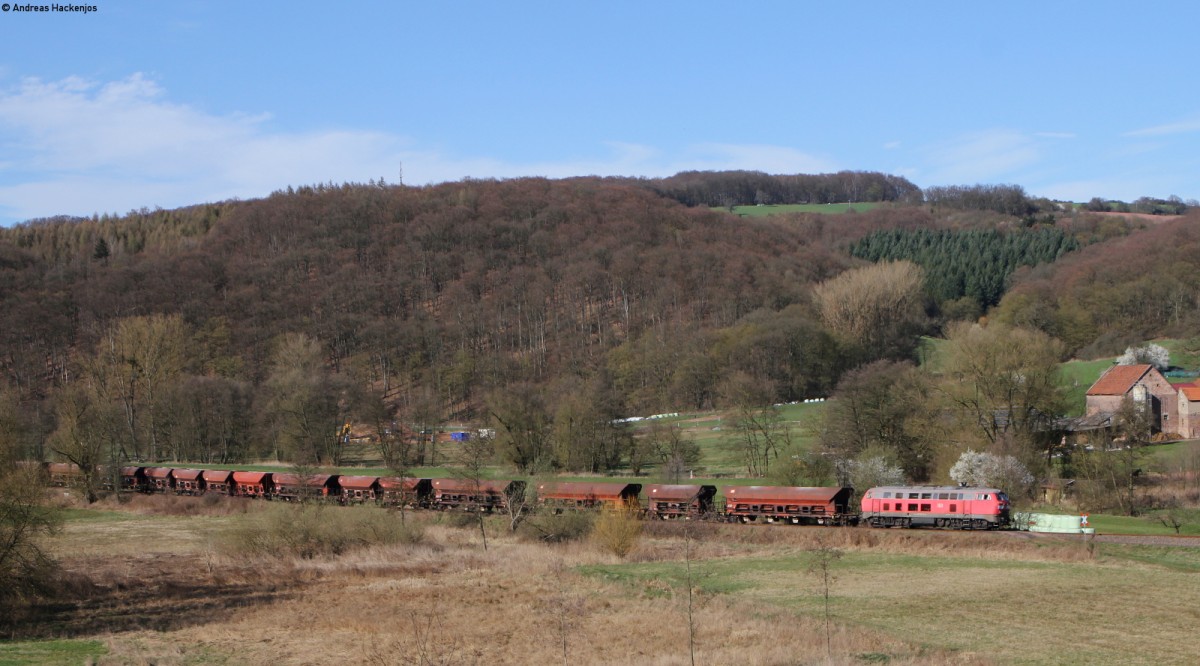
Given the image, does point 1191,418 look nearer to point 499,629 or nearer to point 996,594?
point 996,594

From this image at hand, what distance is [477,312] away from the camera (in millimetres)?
149125

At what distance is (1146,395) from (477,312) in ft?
304

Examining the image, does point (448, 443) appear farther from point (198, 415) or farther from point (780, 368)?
point (780, 368)

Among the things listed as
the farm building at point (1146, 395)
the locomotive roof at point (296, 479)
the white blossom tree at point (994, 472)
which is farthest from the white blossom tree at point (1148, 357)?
the locomotive roof at point (296, 479)

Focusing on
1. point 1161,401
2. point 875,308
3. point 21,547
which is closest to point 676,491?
point 21,547

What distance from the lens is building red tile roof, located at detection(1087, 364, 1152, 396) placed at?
80938mm

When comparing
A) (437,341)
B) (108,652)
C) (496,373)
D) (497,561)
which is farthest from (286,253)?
(108,652)

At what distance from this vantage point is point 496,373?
416 ft

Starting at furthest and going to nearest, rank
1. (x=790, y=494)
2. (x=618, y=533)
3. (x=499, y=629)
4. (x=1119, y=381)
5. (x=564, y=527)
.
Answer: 1. (x=1119, y=381)
2. (x=790, y=494)
3. (x=564, y=527)
4. (x=618, y=533)
5. (x=499, y=629)

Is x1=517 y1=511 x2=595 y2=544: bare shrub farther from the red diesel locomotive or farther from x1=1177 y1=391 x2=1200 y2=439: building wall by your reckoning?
x1=1177 y1=391 x2=1200 y2=439: building wall

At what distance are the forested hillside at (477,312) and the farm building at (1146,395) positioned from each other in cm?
2680

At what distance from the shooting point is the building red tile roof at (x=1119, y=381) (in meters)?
80.9

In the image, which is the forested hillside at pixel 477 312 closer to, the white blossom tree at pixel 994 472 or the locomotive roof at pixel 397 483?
the locomotive roof at pixel 397 483

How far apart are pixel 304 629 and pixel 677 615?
12.5 metres
